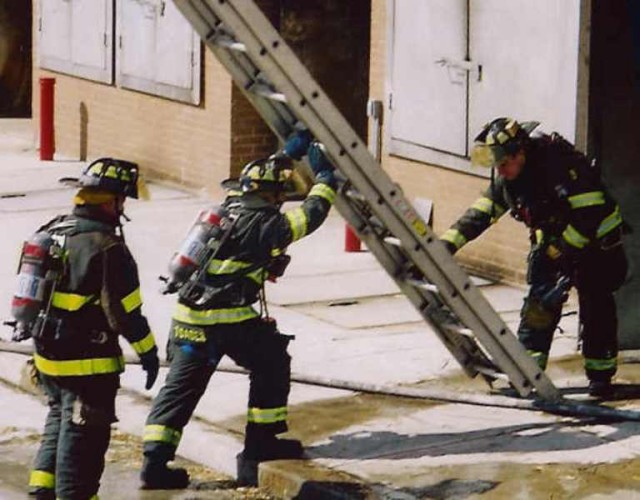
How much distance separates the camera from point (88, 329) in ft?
26.6

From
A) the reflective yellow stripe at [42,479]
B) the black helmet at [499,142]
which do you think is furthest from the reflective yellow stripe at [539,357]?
the reflective yellow stripe at [42,479]

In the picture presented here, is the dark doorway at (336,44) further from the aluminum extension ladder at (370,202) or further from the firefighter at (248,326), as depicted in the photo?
the firefighter at (248,326)

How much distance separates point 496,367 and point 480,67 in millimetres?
3951

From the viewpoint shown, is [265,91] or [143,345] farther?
[265,91]

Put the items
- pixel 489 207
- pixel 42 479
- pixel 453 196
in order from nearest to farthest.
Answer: pixel 42 479 → pixel 489 207 → pixel 453 196

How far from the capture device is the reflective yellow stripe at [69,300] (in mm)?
8070

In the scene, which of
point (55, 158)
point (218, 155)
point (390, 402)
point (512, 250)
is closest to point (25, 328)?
point (390, 402)

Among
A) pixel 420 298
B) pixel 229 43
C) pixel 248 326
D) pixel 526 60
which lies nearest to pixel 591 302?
pixel 420 298

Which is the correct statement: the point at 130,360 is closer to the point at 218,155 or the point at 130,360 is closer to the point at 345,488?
the point at 345,488

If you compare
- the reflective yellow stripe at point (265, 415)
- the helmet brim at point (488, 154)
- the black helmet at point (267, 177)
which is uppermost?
the helmet brim at point (488, 154)

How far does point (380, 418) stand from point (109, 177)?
2.36 meters

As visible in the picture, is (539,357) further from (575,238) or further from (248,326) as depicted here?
(248,326)

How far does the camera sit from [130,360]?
1074cm

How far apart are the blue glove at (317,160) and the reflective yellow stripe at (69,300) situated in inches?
61.1
